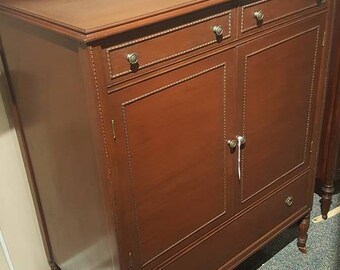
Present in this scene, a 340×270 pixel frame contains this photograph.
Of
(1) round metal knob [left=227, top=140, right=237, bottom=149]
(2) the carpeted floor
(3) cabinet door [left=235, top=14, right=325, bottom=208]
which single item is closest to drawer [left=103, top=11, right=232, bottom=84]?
(3) cabinet door [left=235, top=14, right=325, bottom=208]

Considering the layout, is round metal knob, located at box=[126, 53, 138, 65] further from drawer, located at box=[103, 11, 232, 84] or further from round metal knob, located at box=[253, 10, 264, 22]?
round metal knob, located at box=[253, 10, 264, 22]

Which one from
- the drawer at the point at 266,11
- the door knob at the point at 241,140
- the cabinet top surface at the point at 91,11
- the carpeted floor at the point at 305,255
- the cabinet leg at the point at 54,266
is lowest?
the carpeted floor at the point at 305,255

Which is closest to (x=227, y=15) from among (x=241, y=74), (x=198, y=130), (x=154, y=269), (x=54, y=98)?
(x=241, y=74)

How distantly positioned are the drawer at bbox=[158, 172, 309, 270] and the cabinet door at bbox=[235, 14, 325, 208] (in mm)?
57

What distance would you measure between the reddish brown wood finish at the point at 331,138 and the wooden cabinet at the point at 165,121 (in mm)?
242

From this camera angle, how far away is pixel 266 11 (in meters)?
1.21

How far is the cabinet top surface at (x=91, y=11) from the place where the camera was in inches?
35.9

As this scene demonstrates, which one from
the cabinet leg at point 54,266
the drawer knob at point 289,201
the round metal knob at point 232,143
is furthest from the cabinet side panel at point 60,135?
the drawer knob at point 289,201

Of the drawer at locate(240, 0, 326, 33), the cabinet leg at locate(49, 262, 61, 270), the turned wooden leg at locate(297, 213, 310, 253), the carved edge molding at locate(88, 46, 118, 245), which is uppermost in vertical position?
the drawer at locate(240, 0, 326, 33)

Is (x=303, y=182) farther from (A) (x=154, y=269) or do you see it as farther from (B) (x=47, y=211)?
(B) (x=47, y=211)

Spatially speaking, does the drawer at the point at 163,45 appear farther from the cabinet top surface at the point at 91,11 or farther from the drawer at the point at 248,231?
the drawer at the point at 248,231

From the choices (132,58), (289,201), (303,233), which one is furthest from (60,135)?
(303,233)

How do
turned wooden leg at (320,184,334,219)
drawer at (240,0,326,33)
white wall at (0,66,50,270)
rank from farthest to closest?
turned wooden leg at (320,184,334,219), white wall at (0,66,50,270), drawer at (240,0,326,33)

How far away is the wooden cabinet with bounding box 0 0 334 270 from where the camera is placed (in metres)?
0.97
